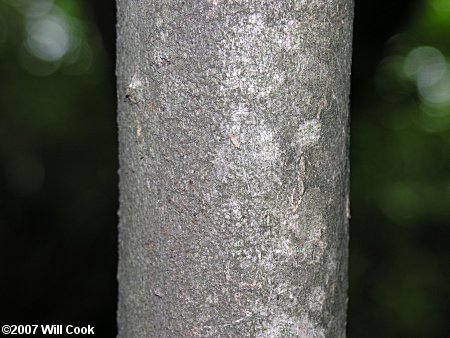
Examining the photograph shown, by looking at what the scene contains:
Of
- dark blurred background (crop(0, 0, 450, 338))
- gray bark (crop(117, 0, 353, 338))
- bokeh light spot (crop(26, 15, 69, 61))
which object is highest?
bokeh light spot (crop(26, 15, 69, 61))

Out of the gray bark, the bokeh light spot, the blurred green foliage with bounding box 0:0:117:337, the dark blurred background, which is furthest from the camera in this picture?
the bokeh light spot

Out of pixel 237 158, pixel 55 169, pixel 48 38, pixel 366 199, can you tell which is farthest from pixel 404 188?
pixel 48 38

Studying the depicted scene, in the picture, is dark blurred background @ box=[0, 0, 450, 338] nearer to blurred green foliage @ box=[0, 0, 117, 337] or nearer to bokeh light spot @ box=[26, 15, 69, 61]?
blurred green foliage @ box=[0, 0, 117, 337]

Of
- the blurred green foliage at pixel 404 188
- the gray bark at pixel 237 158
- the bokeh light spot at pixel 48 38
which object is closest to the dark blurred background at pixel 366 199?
the blurred green foliage at pixel 404 188

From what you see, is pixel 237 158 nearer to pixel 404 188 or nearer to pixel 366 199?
pixel 366 199

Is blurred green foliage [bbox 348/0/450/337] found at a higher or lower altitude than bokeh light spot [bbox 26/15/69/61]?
lower

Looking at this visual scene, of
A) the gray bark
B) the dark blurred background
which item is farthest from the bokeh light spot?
the gray bark

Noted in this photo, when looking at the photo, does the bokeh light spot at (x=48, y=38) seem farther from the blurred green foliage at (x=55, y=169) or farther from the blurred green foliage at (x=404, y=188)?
the blurred green foliage at (x=404, y=188)
